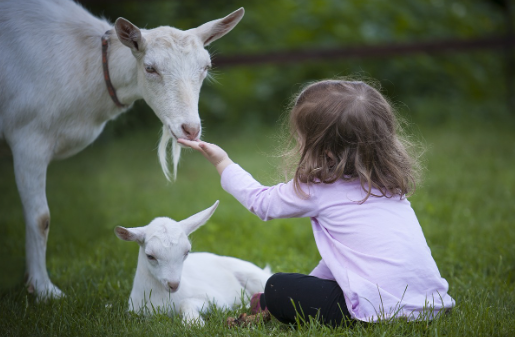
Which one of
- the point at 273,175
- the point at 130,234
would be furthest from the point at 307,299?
the point at 273,175

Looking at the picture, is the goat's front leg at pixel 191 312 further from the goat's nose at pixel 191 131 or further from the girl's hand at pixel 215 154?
the goat's nose at pixel 191 131

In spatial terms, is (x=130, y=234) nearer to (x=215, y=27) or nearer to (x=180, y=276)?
(x=180, y=276)

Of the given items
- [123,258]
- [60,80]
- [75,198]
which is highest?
[60,80]

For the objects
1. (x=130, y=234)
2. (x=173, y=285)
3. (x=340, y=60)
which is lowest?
(x=340, y=60)

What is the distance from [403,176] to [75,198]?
3.97 metres

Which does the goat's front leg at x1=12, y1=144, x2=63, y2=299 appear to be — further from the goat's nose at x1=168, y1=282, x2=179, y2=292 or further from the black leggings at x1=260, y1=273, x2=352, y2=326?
the black leggings at x1=260, y1=273, x2=352, y2=326

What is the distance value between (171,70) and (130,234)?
2.80 feet

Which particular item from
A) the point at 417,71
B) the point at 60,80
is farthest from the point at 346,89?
the point at 417,71

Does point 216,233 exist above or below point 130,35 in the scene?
below

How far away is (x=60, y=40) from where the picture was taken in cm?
313

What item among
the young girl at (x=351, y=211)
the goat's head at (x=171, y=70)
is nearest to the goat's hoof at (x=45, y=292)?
the goat's head at (x=171, y=70)

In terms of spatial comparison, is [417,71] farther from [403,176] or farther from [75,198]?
[403,176]

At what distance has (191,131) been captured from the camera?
2670mm

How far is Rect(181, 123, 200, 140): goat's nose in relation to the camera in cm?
267
